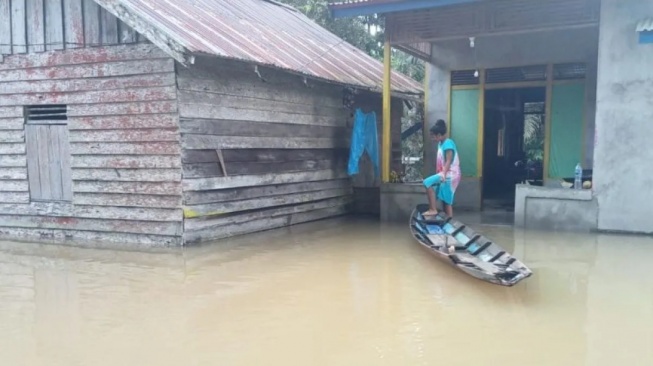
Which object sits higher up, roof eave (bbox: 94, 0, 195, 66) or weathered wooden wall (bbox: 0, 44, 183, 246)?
roof eave (bbox: 94, 0, 195, 66)

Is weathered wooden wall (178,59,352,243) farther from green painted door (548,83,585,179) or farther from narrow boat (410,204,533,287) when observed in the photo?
green painted door (548,83,585,179)

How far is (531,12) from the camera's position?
30.2ft

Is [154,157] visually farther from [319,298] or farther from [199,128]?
[319,298]

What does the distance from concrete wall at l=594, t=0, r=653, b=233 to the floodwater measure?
576 mm

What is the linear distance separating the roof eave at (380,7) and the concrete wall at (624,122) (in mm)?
2437

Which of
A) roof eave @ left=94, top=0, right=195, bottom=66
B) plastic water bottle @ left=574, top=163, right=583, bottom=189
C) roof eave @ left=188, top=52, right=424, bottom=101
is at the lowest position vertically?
plastic water bottle @ left=574, top=163, right=583, bottom=189

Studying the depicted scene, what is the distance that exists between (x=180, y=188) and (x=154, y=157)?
646 mm

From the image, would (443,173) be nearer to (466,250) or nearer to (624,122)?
(466,250)

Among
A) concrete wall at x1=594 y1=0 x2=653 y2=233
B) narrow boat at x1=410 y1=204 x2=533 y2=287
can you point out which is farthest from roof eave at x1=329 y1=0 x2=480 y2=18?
narrow boat at x1=410 y1=204 x2=533 y2=287

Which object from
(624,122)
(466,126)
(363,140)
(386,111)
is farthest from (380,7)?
(624,122)

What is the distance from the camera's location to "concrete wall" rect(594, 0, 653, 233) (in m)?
8.18

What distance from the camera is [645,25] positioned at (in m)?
7.84

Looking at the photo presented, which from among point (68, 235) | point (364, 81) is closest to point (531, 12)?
point (364, 81)

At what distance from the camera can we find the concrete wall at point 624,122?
8180 mm
